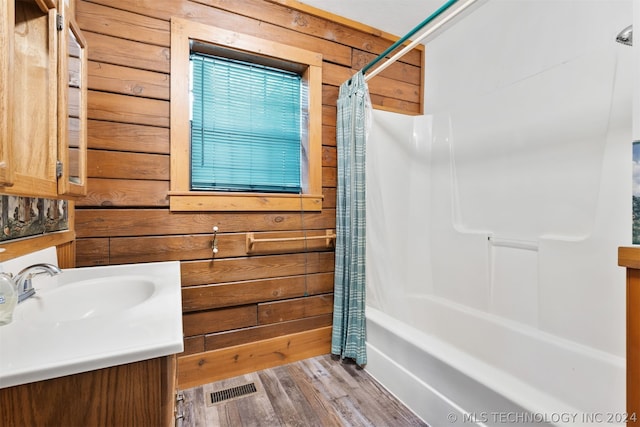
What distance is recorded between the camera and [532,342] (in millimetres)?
1617

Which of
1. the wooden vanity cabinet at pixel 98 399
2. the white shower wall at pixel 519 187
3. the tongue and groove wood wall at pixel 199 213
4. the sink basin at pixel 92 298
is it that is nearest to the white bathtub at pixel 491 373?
the white shower wall at pixel 519 187

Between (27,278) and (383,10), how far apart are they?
241 cm

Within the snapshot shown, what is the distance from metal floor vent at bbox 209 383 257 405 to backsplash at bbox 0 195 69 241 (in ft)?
3.82

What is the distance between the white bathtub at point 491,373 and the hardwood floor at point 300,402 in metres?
0.10

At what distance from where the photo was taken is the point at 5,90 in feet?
2.14

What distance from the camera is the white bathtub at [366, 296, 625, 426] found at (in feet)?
3.50

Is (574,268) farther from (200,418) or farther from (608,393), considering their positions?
(200,418)

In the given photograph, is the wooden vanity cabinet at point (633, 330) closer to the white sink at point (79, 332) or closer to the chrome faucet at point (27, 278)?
the white sink at point (79, 332)

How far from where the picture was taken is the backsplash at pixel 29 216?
963mm

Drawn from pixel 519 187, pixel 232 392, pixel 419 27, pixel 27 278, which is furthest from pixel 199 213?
pixel 519 187

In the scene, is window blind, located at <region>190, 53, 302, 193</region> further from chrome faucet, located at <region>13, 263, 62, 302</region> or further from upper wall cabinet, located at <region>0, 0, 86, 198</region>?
chrome faucet, located at <region>13, 263, 62, 302</region>

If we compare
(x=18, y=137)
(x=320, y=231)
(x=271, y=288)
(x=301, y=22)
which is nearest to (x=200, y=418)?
(x=271, y=288)

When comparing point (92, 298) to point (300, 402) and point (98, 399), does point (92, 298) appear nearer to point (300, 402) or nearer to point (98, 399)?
point (98, 399)

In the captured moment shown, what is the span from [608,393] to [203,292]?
2085 mm
